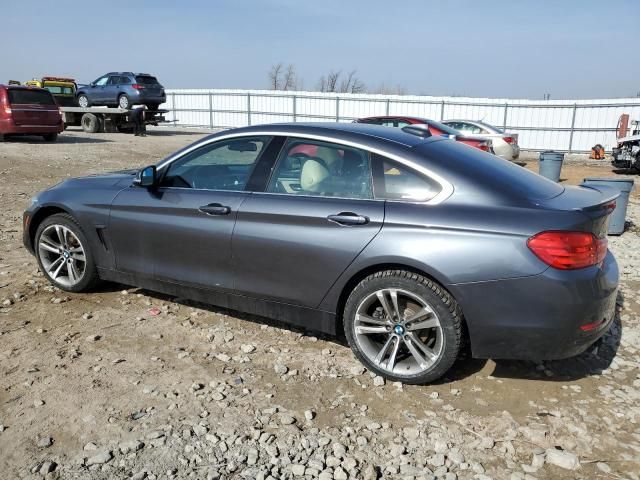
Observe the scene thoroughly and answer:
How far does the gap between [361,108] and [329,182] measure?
2632 centimetres

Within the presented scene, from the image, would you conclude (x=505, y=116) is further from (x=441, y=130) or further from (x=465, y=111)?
(x=441, y=130)

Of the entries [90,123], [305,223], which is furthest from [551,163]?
[90,123]

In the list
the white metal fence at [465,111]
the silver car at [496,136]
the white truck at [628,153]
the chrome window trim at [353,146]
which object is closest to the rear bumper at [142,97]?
the white metal fence at [465,111]

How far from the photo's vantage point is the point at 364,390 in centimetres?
336

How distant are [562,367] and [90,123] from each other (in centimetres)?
2442

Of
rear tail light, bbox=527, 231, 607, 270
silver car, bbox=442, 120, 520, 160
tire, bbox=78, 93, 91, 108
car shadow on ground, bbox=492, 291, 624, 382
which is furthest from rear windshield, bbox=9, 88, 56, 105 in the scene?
rear tail light, bbox=527, 231, 607, 270

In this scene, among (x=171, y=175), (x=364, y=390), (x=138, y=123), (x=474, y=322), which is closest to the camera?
(x=474, y=322)

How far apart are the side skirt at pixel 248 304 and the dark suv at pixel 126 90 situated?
74.2 ft

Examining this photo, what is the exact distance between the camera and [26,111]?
1670cm

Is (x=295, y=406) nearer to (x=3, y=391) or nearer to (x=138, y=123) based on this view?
(x=3, y=391)

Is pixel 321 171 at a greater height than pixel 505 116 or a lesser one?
lesser

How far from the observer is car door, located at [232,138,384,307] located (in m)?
3.42

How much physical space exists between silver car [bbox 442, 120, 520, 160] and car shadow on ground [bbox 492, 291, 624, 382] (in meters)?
13.1

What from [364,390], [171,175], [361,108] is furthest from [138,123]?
[364,390]
